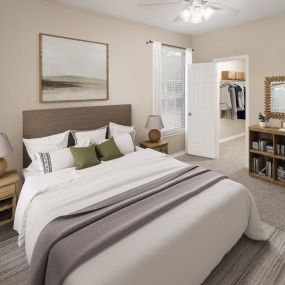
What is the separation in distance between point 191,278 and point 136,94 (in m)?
3.39

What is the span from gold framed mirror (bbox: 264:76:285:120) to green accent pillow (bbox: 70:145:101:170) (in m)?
3.11

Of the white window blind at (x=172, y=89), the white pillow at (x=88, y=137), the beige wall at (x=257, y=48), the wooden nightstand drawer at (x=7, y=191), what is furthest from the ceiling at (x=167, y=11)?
the wooden nightstand drawer at (x=7, y=191)

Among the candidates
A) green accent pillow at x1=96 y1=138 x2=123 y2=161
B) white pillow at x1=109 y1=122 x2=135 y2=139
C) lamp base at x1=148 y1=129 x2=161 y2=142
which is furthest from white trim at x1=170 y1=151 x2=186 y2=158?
green accent pillow at x1=96 y1=138 x2=123 y2=161

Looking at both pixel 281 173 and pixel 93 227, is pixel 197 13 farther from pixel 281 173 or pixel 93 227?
pixel 281 173

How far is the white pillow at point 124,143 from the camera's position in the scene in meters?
3.58

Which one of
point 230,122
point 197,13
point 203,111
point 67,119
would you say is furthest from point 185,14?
point 230,122

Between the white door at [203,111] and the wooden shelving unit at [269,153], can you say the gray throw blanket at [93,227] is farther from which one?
the white door at [203,111]

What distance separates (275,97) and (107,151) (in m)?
3.02

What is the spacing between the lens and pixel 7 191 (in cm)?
274

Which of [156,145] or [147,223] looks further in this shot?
[156,145]

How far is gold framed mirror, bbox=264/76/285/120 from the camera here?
13.5ft

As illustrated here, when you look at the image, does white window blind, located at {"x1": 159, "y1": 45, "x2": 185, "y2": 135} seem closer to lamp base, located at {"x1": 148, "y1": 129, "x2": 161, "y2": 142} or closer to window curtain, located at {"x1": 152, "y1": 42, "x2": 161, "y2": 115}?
A: window curtain, located at {"x1": 152, "y1": 42, "x2": 161, "y2": 115}

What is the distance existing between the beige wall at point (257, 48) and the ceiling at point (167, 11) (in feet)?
0.58

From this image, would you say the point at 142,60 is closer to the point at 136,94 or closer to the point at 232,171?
the point at 136,94
